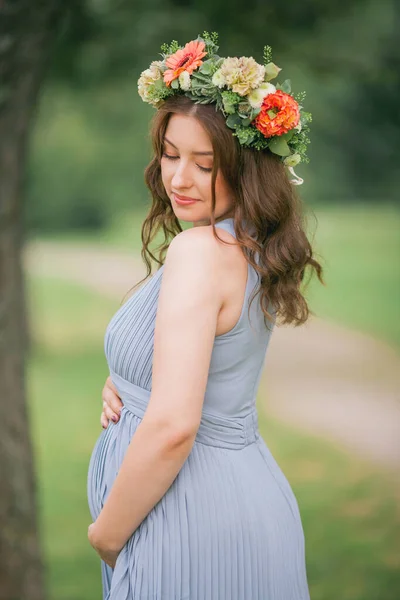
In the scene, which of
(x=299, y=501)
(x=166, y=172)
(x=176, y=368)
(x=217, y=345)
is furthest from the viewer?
(x=299, y=501)

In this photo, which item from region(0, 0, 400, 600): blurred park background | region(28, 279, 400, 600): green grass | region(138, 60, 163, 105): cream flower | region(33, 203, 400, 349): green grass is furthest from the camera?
region(33, 203, 400, 349): green grass

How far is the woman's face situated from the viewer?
80.4 inches

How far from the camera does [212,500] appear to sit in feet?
6.79

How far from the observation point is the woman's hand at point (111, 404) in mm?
2230

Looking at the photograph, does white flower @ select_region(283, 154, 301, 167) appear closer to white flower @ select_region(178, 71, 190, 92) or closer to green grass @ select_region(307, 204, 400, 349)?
white flower @ select_region(178, 71, 190, 92)

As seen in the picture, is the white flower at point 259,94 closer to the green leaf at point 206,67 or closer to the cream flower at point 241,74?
the cream flower at point 241,74

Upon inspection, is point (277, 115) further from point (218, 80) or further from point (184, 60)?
point (184, 60)

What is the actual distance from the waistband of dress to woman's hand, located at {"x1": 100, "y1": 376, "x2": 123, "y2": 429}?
5 centimetres

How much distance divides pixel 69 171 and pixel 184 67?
19121 mm

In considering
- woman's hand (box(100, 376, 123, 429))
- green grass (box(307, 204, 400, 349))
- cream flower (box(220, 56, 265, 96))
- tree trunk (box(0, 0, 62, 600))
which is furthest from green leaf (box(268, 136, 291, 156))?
green grass (box(307, 204, 400, 349))

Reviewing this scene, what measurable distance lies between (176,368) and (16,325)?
196 centimetres

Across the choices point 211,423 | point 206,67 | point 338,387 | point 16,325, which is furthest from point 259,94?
point 338,387

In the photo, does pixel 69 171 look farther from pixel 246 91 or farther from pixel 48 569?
pixel 246 91

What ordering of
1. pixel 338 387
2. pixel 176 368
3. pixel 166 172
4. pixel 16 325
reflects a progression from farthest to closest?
pixel 338 387, pixel 16 325, pixel 166 172, pixel 176 368
